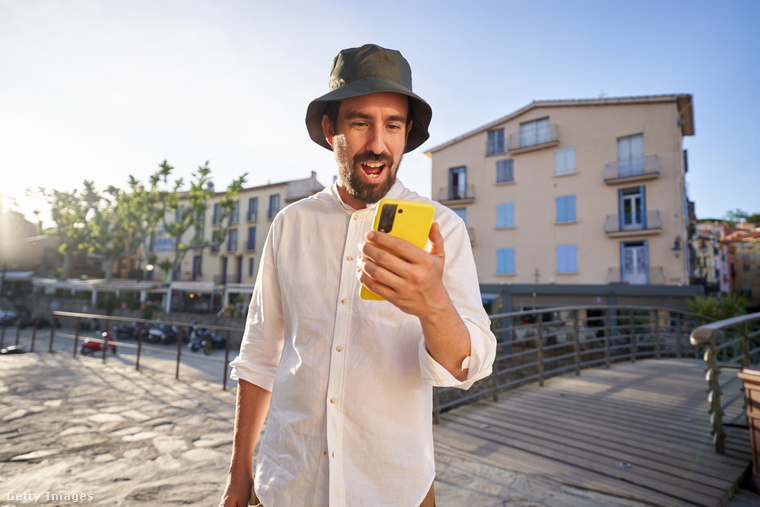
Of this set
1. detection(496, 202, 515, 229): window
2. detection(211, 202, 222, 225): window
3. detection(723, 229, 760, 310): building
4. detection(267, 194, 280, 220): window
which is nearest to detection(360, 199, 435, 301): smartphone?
detection(496, 202, 515, 229): window

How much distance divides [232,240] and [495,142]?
73.7ft

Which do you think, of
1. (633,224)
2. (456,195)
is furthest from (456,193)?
(633,224)

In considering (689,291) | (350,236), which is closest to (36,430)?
(350,236)

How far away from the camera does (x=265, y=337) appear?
1375mm

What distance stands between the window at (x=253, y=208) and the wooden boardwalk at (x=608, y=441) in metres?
29.0

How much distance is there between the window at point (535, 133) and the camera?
19.9 meters

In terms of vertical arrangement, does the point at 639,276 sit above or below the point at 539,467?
above

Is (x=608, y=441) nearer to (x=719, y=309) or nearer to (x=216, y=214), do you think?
(x=719, y=309)

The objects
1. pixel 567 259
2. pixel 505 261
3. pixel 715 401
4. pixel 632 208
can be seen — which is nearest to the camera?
pixel 715 401

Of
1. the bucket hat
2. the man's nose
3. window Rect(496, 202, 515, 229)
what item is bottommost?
the man's nose

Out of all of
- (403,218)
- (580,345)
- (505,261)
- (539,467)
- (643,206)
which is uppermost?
(643,206)

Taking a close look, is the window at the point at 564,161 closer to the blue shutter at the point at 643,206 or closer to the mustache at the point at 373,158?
the blue shutter at the point at 643,206

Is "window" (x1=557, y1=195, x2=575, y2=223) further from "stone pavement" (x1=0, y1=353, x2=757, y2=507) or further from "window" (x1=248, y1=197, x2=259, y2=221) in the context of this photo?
"window" (x1=248, y1=197, x2=259, y2=221)

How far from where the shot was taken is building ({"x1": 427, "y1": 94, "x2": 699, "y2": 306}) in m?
16.6
